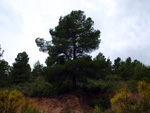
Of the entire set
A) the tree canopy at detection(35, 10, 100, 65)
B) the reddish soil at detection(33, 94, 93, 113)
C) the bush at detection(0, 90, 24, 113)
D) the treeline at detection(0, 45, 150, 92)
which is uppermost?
the tree canopy at detection(35, 10, 100, 65)

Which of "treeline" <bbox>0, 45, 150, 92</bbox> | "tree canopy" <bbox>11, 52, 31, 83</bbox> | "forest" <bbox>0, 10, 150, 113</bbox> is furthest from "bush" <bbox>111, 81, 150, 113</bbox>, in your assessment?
"tree canopy" <bbox>11, 52, 31, 83</bbox>

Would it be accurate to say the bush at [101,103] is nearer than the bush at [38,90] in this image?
Yes

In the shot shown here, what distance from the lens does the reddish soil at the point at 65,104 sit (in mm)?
13219

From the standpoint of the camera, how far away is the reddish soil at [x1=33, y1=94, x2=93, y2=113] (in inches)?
520

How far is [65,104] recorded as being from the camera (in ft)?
46.0

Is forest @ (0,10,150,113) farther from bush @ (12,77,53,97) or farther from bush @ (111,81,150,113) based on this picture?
bush @ (111,81,150,113)

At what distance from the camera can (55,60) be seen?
15234 millimetres

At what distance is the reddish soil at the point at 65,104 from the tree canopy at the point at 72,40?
4255 mm

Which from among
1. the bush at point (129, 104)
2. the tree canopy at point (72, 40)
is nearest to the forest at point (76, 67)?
the tree canopy at point (72, 40)

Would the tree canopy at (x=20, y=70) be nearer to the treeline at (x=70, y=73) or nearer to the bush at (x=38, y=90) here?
the treeline at (x=70, y=73)

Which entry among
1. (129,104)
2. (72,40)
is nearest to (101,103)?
(129,104)

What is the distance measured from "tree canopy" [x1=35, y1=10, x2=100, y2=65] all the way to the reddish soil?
4255 millimetres

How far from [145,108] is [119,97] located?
193 cm

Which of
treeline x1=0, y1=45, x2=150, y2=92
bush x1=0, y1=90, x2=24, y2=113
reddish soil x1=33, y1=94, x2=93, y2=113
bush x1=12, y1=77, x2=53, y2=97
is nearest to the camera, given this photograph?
bush x1=0, y1=90, x2=24, y2=113
